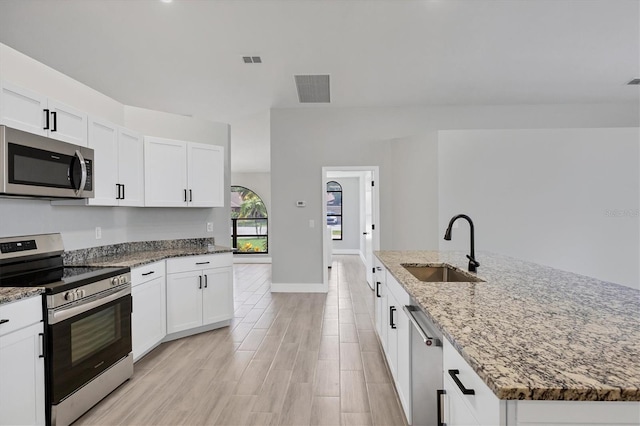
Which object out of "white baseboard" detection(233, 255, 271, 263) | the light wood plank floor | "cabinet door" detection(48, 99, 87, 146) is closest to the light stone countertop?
the light wood plank floor

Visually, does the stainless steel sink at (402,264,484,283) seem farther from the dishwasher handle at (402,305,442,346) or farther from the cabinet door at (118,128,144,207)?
the cabinet door at (118,128,144,207)

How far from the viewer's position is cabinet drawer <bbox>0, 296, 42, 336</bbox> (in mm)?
1601

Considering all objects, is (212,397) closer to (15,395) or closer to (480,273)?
(15,395)

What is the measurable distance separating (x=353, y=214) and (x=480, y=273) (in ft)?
27.1

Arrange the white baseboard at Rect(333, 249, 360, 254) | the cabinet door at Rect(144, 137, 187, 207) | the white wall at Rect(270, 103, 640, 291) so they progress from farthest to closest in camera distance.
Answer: the white baseboard at Rect(333, 249, 360, 254) → the white wall at Rect(270, 103, 640, 291) → the cabinet door at Rect(144, 137, 187, 207)

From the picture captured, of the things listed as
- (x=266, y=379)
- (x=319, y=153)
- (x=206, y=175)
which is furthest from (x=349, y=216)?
(x=266, y=379)

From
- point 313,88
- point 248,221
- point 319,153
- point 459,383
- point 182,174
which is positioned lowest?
point 459,383

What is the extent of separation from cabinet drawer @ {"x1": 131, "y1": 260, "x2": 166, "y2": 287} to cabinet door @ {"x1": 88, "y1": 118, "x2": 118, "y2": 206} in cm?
64

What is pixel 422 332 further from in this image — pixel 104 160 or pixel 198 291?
pixel 104 160

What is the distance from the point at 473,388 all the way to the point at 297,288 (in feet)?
14.8

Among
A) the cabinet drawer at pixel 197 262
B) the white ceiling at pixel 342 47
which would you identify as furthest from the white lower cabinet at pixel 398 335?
the white ceiling at pixel 342 47

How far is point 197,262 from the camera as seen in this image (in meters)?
3.37

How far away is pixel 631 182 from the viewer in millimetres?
A: 4492

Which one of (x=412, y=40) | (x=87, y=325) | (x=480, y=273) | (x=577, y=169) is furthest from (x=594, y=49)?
(x=87, y=325)
